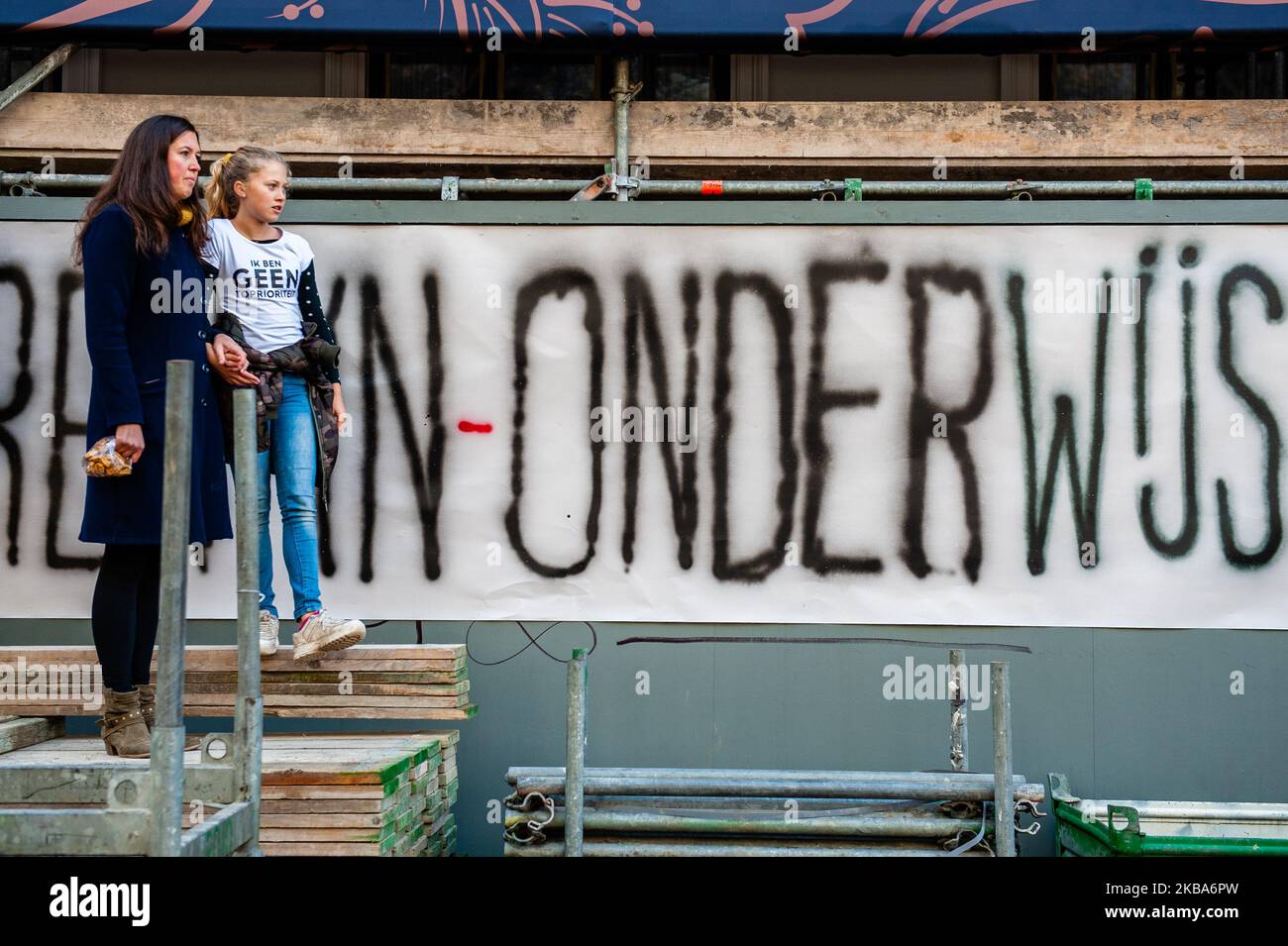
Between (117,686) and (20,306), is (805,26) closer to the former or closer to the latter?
(20,306)

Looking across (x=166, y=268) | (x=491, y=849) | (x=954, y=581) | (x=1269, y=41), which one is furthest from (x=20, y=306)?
(x=1269, y=41)

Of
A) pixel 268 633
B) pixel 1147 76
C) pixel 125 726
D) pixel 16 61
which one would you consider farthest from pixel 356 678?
pixel 1147 76

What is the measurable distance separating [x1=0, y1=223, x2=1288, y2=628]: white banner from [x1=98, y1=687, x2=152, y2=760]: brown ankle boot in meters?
2.04

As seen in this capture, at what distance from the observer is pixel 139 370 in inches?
162

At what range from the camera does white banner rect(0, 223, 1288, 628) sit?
19.9 ft

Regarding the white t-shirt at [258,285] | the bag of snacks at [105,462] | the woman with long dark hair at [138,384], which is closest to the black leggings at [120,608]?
the woman with long dark hair at [138,384]

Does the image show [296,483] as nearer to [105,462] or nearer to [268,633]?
[268,633]

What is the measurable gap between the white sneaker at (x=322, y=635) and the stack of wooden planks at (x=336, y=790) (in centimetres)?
39

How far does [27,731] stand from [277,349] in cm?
192

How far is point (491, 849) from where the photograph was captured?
5988 mm

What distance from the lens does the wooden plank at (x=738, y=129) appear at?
26.8ft
